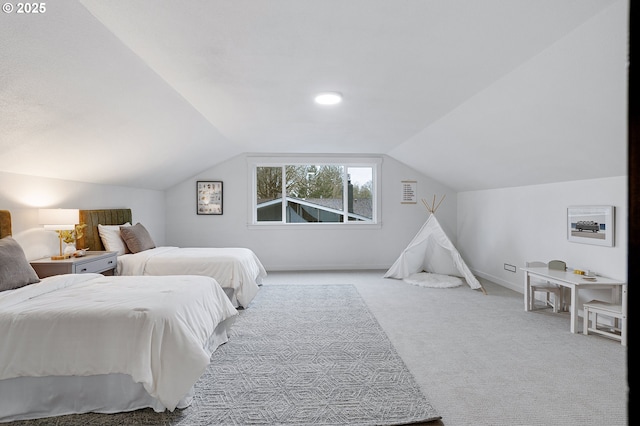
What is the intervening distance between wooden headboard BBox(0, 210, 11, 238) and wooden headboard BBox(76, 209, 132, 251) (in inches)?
38.3

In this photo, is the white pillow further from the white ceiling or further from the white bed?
the white ceiling

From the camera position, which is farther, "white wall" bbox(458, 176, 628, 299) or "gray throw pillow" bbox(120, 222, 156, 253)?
"gray throw pillow" bbox(120, 222, 156, 253)

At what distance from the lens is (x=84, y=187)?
14.3ft

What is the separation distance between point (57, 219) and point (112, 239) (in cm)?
101

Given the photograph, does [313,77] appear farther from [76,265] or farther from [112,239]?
[112,239]

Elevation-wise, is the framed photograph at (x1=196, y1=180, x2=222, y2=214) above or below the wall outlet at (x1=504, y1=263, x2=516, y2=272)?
above

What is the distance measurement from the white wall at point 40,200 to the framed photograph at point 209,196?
1596 mm

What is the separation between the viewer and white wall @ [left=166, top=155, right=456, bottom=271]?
6.71 meters

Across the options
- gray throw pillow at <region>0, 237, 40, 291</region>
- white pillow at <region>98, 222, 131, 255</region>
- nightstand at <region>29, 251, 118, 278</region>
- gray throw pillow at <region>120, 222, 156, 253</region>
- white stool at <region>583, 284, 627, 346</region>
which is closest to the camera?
gray throw pillow at <region>0, 237, 40, 291</region>

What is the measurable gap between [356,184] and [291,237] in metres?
1.68

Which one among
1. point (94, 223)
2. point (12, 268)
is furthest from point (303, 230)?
point (12, 268)

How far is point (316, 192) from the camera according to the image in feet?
22.9

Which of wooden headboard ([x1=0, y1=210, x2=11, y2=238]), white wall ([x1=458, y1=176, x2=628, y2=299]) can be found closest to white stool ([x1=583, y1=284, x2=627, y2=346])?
white wall ([x1=458, y1=176, x2=628, y2=299])

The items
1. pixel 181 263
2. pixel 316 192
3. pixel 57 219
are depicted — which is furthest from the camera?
pixel 316 192
